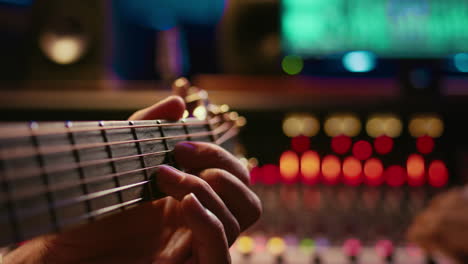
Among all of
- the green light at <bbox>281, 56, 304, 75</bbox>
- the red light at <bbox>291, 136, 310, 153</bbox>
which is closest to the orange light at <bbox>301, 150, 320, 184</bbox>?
the red light at <bbox>291, 136, 310, 153</bbox>

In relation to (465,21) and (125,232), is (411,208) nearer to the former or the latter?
(465,21)

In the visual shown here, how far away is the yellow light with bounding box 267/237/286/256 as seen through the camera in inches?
48.1

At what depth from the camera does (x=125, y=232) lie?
81 centimetres

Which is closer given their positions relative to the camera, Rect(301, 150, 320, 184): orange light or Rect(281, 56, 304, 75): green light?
Rect(301, 150, 320, 184): orange light

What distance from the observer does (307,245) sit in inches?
49.8

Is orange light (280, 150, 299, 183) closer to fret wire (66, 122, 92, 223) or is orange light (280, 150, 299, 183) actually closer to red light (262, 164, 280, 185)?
red light (262, 164, 280, 185)

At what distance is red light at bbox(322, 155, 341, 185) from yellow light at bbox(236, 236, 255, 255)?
298 millimetres

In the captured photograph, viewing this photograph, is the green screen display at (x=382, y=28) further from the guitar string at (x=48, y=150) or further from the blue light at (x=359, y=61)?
the guitar string at (x=48, y=150)

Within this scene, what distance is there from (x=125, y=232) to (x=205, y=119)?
23cm

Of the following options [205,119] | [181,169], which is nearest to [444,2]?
[205,119]

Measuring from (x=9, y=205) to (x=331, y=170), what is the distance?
44.1 inches

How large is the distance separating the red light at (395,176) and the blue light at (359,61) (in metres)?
0.41

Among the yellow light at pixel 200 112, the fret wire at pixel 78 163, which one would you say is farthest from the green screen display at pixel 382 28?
the fret wire at pixel 78 163

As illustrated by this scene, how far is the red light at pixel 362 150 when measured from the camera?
1410 mm
